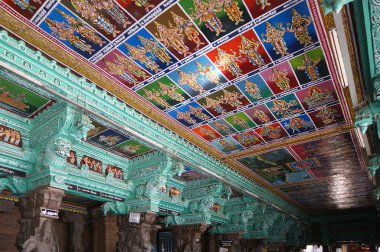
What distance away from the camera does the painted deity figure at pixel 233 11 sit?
4.02 m

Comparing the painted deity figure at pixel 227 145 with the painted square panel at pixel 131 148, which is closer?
the painted square panel at pixel 131 148

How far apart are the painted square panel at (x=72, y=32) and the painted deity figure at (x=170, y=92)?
1.42 meters

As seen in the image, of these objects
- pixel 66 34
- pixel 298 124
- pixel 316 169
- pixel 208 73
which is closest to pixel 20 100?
pixel 66 34

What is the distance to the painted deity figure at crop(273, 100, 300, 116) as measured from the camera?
6.42m

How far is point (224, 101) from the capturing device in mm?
6352

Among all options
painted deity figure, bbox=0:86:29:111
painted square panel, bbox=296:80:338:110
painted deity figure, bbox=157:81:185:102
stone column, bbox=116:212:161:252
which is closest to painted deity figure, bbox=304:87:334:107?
painted square panel, bbox=296:80:338:110

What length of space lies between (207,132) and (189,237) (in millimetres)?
4312

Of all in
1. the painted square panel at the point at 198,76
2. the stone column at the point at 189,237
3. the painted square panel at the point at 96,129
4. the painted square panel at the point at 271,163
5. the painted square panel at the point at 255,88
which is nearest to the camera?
the painted square panel at the point at 198,76

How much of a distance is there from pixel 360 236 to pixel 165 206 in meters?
16.7

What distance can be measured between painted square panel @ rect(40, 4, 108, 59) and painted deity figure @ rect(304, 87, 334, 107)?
405cm

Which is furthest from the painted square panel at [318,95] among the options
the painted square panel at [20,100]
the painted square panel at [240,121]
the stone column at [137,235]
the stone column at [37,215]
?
the stone column at [37,215]

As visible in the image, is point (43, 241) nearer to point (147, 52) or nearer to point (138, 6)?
point (147, 52)

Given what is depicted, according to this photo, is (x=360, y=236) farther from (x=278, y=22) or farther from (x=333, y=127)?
(x=278, y=22)

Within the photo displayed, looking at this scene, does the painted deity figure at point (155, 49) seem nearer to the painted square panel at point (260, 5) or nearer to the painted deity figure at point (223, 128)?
the painted square panel at point (260, 5)
